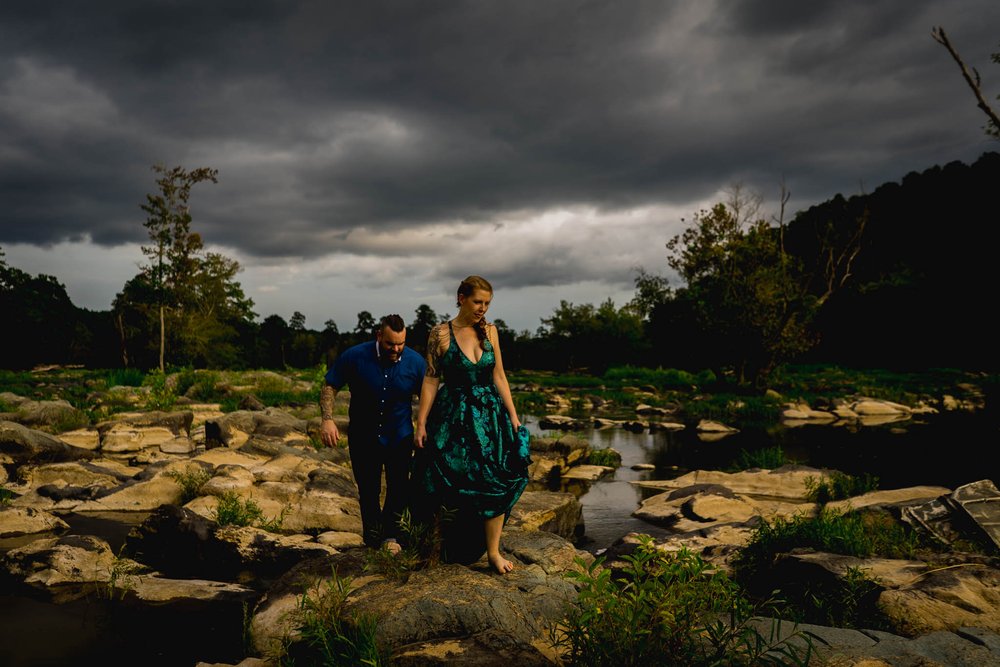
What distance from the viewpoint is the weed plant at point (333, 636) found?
12.1 ft

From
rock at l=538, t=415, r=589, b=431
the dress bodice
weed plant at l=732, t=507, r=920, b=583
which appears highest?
the dress bodice

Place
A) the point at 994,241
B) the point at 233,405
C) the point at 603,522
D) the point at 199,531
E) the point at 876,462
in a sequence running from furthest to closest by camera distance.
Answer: the point at 994,241 → the point at 233,405 → the point at 876,462 → the point at 603,522 → the point at 199,531

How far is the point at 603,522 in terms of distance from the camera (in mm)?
10414

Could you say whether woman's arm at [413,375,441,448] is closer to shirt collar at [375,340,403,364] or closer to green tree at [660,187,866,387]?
shirt collar at [375,340,403,364]

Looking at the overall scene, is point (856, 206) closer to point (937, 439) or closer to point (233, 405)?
point (937, 439)

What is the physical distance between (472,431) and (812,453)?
51.1 ft

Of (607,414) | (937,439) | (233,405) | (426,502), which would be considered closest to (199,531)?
(426,502)

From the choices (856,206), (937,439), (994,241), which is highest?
(856,206)

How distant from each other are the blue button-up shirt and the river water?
427cm

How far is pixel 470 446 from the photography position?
476cm

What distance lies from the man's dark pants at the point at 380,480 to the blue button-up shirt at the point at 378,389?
3.4 inches

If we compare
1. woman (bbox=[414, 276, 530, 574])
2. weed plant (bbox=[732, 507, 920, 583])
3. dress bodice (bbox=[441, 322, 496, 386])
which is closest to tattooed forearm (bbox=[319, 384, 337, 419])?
woman (bbox=[414, 276, 530, 574])

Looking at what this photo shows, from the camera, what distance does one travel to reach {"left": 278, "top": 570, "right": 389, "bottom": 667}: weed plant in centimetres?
370

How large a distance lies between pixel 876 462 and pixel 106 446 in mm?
17927
